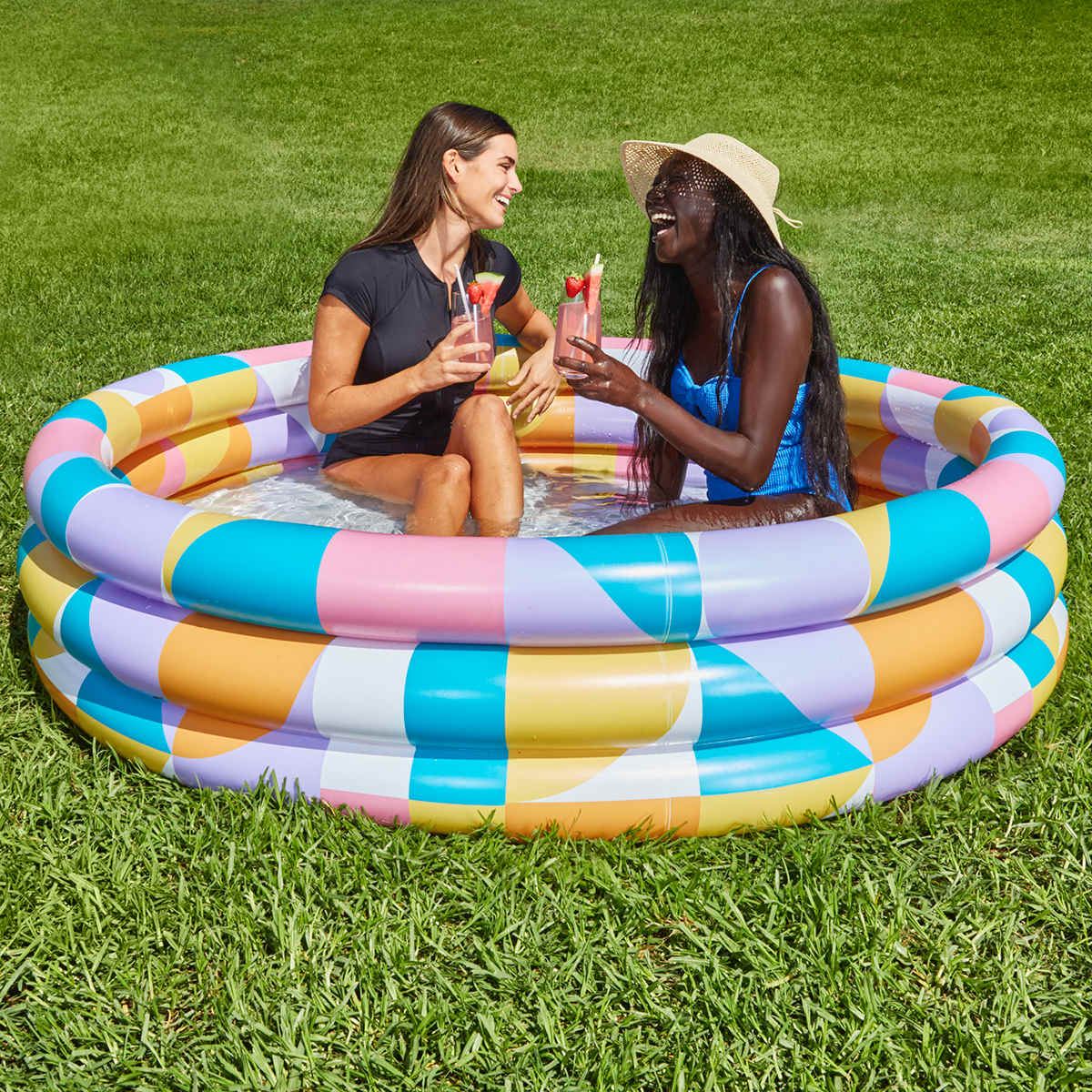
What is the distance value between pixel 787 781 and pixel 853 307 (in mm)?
5958

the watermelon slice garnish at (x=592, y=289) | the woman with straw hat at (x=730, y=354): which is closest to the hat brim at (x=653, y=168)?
the woman with straw hat at (x=730, y=354)

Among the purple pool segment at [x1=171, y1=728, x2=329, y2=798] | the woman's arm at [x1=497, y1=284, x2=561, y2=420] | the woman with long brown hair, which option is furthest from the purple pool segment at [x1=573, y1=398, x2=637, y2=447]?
the purple pool segment at [x1=171, y1=728, x2=329, y2=798]

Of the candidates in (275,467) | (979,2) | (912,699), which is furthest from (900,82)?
(912,699)

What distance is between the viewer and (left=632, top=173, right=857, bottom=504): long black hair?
3012mm

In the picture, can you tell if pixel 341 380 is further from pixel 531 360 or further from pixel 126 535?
pixel 126 535

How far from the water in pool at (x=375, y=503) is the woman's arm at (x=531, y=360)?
376 mm

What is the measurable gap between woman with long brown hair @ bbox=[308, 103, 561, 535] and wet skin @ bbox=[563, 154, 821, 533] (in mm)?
544

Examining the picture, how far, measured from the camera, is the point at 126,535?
2.59 meters

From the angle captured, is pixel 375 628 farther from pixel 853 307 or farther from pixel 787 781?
pixel 853 307

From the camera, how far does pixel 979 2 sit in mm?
21578

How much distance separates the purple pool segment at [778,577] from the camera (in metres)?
2.38

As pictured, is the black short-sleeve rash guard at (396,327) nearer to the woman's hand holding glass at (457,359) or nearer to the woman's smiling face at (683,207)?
the woman's hand holding glass at (457,359)

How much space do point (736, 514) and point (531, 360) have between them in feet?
3.68

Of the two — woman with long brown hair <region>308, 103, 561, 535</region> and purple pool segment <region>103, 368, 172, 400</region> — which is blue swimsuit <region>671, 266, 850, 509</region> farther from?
purple pool segment <region>103, 368, 172, 400</region>
